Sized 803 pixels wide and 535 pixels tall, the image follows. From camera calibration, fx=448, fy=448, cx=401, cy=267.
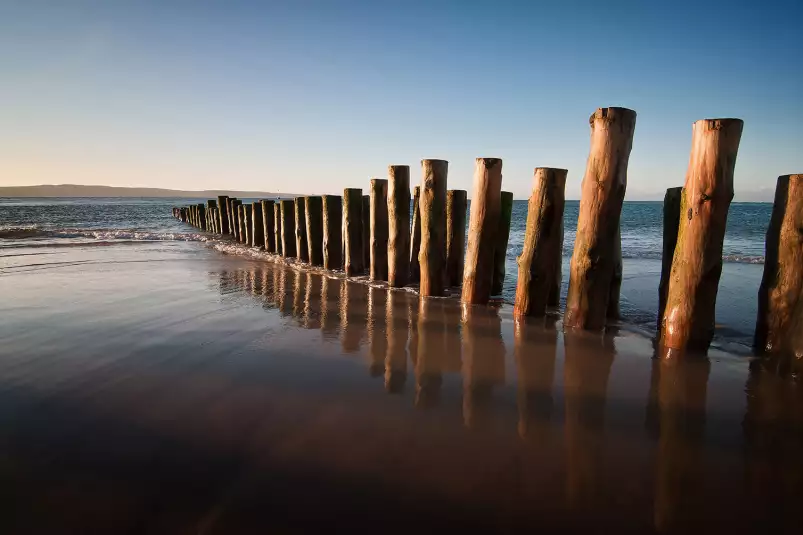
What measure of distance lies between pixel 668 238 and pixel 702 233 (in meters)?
1.02

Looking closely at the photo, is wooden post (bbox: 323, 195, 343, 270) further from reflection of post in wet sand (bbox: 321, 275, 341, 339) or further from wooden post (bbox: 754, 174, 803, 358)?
wooden post (bbox: 754, 174, 803, 358)

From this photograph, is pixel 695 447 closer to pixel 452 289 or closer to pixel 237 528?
pixel 237 528

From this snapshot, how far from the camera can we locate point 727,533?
1.80m

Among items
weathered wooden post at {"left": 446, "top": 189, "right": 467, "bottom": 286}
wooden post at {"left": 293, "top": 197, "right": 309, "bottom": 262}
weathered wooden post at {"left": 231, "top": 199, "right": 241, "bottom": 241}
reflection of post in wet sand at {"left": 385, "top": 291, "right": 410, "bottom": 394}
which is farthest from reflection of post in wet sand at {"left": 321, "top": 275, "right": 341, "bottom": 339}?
weathered wooden post at {"left": 231, "top": 199, "right": 241, "bottom": 241}

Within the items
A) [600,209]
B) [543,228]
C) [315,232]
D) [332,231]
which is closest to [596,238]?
[600,209]

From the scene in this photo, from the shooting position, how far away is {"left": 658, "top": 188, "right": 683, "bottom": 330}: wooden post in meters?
4.61

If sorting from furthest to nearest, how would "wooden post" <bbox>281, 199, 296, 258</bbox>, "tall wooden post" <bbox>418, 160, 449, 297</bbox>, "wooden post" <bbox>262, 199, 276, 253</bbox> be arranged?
"wooden post" <bbox>262, 199, 276, 253</bbox>
"wooden post" <bbox>281, 199, 296, 258</bbox>
"tall wooden post" <bbox>418, 160, 449, 297</bbox>

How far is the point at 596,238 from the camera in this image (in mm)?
4344

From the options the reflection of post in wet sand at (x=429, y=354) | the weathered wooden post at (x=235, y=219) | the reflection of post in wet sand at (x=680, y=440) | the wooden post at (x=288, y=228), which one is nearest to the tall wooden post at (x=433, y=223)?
the reflection of post in wet sand at (x=429, y=354)

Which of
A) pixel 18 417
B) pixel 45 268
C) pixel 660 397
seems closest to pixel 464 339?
pixel 660 397

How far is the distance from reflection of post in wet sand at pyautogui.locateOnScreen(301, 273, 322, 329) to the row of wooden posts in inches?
29.4

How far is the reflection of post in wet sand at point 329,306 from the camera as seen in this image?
182 inches

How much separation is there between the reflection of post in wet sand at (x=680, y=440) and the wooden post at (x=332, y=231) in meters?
5.94

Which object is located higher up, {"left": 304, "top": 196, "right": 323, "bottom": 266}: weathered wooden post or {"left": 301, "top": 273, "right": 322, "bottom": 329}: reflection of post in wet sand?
{"left": 304, "top": 196, "right": 323, "bottom": 266}: weathered wooden post
